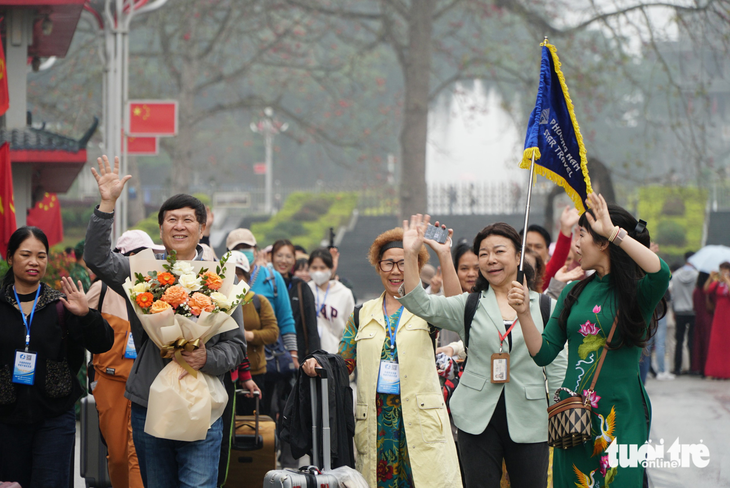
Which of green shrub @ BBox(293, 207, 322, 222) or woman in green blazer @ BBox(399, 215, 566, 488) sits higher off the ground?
green shrub @ BBox(293, 207, 322, 222)

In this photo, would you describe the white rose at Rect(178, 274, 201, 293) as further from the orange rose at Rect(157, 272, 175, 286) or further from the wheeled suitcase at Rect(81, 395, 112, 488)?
the wheeled suitcase at Rect(81, 395, 112, 488)

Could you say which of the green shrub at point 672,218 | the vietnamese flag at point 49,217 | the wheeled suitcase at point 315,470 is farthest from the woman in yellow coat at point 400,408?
the green shrub at point 672,218

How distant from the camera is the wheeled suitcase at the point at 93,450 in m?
5.42

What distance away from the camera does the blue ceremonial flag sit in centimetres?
437

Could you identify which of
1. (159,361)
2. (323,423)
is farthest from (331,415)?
(159,361)

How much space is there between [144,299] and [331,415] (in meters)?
1.25

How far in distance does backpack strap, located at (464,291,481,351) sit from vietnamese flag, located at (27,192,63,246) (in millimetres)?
8451

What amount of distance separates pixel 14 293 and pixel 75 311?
0.42 meters

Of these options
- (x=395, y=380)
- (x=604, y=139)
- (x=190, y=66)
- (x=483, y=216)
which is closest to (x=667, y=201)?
(x=483, y=216)

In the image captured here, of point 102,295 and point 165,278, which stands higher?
point 165,278

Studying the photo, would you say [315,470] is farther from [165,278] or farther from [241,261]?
[241,261]

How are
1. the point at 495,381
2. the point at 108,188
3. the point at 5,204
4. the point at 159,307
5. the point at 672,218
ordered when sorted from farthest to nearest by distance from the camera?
1. the point at 672,218
2. the point at 5,204
3. the point at 495,381
4. the point at 108,188
5. the point at 159,307

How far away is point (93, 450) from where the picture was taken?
545cm

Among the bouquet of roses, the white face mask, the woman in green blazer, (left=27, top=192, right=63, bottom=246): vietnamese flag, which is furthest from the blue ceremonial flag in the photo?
(left=27, top=192, right=63, bottom=246): vietnamese flag
